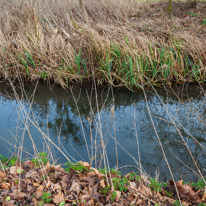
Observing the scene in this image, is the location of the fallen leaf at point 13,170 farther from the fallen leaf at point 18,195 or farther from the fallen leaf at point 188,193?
the fallen leaf at point 188,193

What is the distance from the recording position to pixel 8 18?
7617 millimetres

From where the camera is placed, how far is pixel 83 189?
8.64ft

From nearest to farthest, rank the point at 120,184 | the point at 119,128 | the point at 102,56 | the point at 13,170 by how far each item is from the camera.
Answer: the point at 120,184
the point at 13,170
the point at 119,128
the point at 102,56

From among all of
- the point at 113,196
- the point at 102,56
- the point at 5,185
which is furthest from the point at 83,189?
the point at 102,56

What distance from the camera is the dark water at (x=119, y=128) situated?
135 inches

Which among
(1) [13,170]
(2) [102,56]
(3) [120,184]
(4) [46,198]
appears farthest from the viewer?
(2) [102,56]

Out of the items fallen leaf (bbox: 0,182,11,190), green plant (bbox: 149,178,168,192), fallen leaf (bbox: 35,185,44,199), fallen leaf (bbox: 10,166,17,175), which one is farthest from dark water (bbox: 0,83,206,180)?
fallen leaf (bbox: 0,182,11,190)

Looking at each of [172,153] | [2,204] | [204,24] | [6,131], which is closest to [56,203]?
[2,204]

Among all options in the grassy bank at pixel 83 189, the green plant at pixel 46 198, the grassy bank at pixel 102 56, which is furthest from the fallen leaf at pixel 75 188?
the grassy bank at pixel 102 56

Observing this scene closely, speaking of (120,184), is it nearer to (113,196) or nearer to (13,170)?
(113,196)

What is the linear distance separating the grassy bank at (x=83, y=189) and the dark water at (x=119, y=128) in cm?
20

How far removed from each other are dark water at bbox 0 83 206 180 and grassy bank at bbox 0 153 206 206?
0.65 feet

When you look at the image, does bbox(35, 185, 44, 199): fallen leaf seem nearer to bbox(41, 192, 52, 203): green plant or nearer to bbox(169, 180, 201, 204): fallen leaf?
bbox(41, 192, 52, 203): green plant

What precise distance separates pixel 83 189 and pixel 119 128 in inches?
72.3
